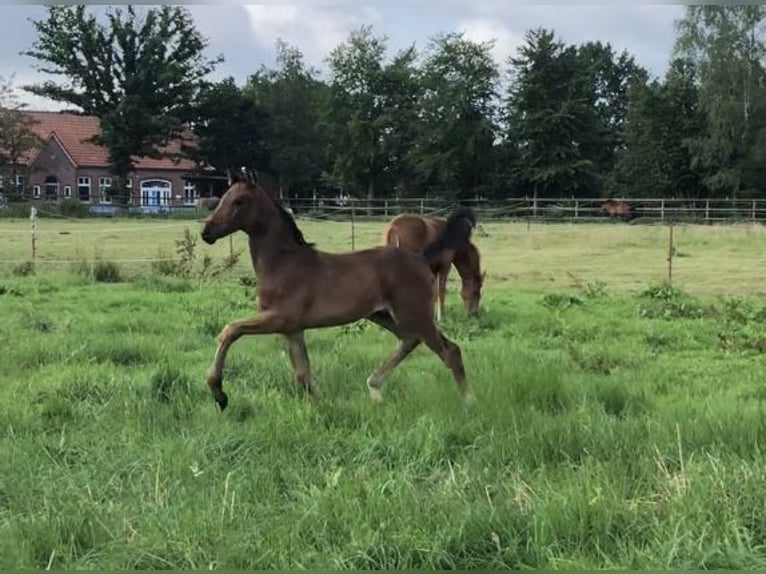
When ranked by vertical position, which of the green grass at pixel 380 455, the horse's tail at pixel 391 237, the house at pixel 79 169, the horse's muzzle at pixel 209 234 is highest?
the house at pixel 79 169

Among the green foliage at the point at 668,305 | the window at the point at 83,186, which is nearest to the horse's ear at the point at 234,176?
the green foliage at the point at 668,305

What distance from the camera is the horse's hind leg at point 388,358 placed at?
6.40 metres

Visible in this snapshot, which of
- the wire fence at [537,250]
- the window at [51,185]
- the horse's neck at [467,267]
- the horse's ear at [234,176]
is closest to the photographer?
the horse's ear at [234,176]

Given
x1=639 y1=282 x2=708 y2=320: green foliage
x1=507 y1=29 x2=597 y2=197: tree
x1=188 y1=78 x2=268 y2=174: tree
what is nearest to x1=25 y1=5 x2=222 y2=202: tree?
x1=188 y1=78 x2=268 y2=174: tree

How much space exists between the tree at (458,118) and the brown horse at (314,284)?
197 feet

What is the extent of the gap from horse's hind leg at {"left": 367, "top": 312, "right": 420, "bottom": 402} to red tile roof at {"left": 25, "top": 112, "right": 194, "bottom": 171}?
60.3 metres

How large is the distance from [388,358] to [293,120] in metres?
71.6

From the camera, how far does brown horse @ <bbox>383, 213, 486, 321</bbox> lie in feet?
37.2

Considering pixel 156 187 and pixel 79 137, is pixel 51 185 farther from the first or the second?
pixel 156 187

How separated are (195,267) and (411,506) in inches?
640

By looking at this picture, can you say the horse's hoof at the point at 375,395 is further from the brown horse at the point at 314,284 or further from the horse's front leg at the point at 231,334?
the horse's front leg at the point at 231,334

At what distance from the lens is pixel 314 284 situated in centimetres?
655

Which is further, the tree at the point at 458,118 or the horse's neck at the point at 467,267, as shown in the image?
the tree at the point at 458,118

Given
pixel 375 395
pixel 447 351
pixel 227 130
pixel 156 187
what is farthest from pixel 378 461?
pixel 156 187
